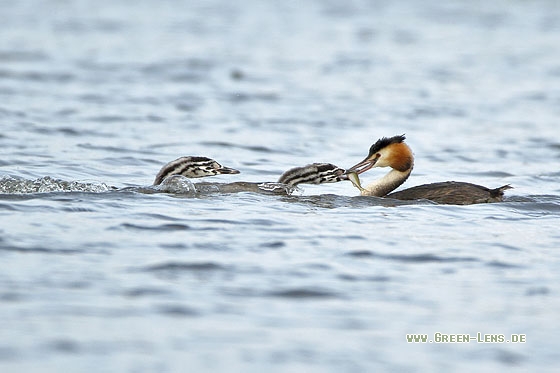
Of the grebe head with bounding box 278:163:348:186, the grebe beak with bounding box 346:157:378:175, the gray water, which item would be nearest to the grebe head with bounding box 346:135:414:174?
the grebe beak with bounding box 346:157:378:175

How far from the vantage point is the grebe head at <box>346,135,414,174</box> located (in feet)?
36.1

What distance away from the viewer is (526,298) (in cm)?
729

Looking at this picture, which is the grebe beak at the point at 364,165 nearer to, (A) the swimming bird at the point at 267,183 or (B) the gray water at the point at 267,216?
(A) the swimming bird at the point at 267,183

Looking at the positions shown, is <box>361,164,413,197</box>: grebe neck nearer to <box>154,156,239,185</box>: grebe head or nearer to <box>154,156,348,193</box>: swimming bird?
<box>154,156,348,193</box>: swimming bird

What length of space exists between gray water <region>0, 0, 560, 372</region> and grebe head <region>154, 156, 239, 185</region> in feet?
1.48

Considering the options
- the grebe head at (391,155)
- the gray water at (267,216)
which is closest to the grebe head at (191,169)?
the gray water at (267,216)

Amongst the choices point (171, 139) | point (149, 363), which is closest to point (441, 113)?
point (171, 139)

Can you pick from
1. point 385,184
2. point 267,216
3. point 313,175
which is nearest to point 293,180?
point 313,175

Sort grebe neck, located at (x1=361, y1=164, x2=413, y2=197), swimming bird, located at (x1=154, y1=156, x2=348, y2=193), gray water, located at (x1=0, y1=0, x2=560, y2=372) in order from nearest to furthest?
gray water, located at (x1=0, y1=0, x2=560, y2=372), swimming bird, located at (x1=154, y1=156, x2=348, y2=193), grebe neck, located at (x1=361, y1=164, x2=413, y2=197)

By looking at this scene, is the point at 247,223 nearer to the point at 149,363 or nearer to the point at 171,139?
the point at 149,363

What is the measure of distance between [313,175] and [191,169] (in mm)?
1180

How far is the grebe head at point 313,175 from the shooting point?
11023 millimetres

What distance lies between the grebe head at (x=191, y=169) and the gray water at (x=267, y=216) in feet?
1.48

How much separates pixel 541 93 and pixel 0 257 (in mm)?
13405
